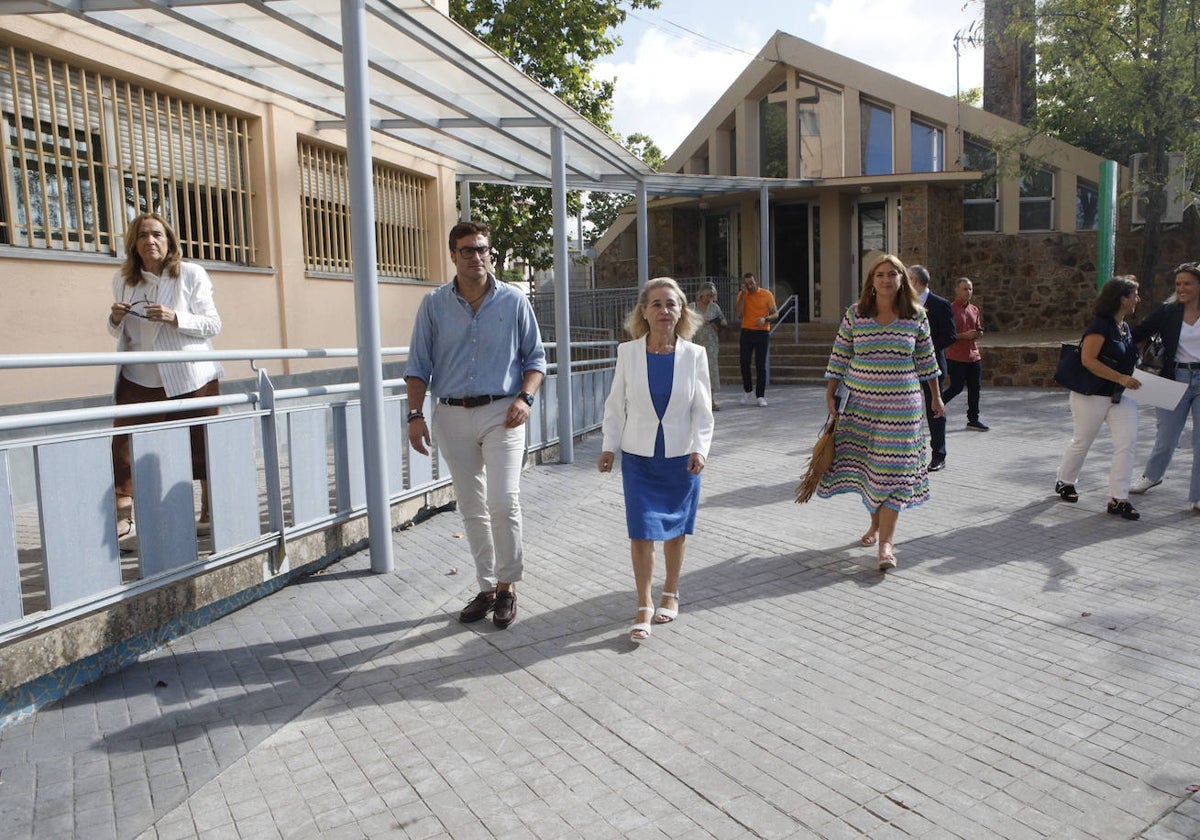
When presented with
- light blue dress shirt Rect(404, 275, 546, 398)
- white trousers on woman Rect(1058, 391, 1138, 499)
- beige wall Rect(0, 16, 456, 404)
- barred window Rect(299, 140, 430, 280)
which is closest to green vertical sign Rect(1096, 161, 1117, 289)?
white trousers on woman Rect(1058, 391, 1138, 499)

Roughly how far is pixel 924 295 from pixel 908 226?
43.0 feet

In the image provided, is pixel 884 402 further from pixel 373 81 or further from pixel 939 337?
pixel 373 81

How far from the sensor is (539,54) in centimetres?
2077

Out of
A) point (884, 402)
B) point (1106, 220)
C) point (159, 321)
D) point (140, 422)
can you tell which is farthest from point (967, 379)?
point (140, 422)

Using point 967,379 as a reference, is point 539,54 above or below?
above

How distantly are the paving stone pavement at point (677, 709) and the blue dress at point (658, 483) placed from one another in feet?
1.73

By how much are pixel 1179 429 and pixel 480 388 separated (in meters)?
5.59

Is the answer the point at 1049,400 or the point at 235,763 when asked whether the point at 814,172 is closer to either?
the point at 1049,400

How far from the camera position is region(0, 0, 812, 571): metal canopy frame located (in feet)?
18.2

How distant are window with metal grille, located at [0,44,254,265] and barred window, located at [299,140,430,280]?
127 centimetres

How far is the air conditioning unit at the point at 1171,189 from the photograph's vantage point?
16.5m

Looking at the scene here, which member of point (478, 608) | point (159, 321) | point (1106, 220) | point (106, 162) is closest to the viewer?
point (478, 608)

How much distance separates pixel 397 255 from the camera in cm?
1332

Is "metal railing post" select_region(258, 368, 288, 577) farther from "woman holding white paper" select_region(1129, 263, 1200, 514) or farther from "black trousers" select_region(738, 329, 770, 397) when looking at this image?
"black trousers" select_region(738, 329, 770, 397)
